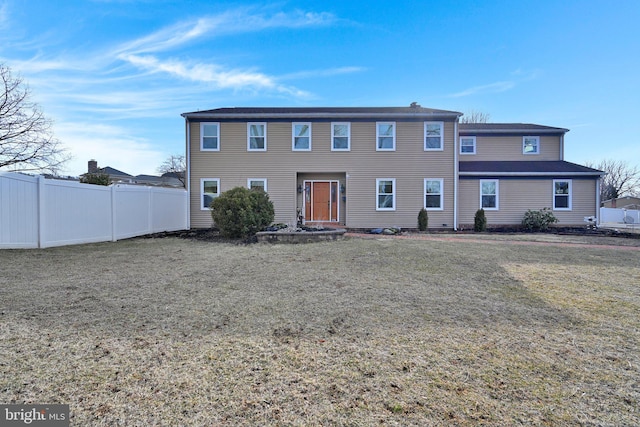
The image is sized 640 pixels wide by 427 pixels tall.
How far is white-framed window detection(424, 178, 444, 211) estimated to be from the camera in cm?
1470

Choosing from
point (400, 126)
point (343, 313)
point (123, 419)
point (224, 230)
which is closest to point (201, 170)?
point (224, 230)

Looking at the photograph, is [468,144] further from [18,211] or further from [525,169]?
[18,211]

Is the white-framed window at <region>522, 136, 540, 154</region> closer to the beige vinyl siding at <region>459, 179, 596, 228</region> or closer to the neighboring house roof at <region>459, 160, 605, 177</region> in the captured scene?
the neighboring house roof at <region>459, 160, 605, 177</region>

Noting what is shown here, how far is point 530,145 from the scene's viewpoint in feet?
57.2

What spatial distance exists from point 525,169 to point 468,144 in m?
3.28

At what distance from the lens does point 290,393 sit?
216cm

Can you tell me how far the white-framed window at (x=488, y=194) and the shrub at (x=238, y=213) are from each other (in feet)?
35.0

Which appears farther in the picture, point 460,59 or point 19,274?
point 460,59

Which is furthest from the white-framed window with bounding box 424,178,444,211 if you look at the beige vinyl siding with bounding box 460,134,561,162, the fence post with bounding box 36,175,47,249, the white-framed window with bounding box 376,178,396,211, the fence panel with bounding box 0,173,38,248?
the fence panel with bounding box 0,173,38,248

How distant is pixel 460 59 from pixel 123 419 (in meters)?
17.9

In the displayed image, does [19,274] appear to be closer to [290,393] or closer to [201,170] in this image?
[290,393]

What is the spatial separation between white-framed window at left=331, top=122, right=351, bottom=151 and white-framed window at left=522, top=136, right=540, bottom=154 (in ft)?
33.4

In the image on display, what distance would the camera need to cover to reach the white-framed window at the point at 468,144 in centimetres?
1756
